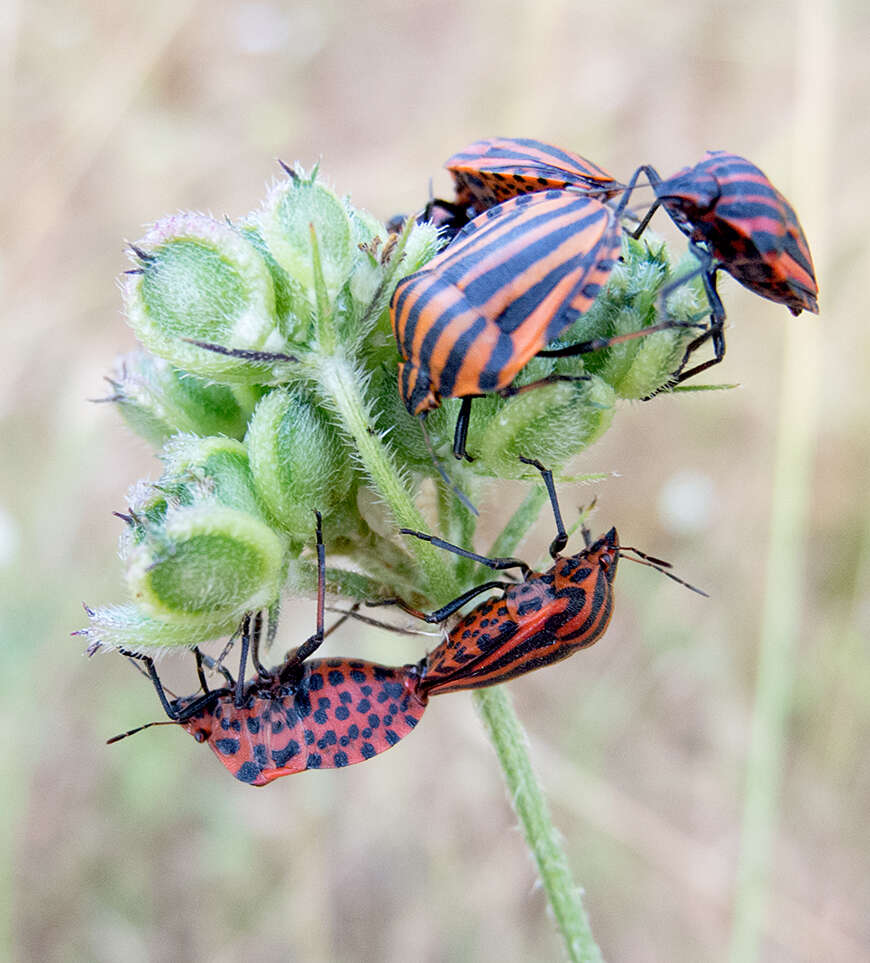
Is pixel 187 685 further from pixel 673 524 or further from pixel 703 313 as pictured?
pixel 703 313

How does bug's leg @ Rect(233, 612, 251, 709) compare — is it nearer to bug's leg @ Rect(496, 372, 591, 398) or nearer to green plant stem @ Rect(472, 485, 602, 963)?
green plant stem @ Rect(472, 485, 602, 963)

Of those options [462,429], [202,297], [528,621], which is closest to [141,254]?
[202,297]

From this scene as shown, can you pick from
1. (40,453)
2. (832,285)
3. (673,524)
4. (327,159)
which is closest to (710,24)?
(832,285)

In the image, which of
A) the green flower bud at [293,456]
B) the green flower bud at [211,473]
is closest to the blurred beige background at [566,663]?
the green flower bud at [293,456]

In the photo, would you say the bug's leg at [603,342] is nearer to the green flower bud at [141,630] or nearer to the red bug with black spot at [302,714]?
the green flower bud at [141,630]

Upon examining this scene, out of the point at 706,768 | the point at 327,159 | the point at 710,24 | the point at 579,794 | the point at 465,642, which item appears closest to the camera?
the point at 465,642

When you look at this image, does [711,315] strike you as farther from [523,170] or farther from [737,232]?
[523,170]
